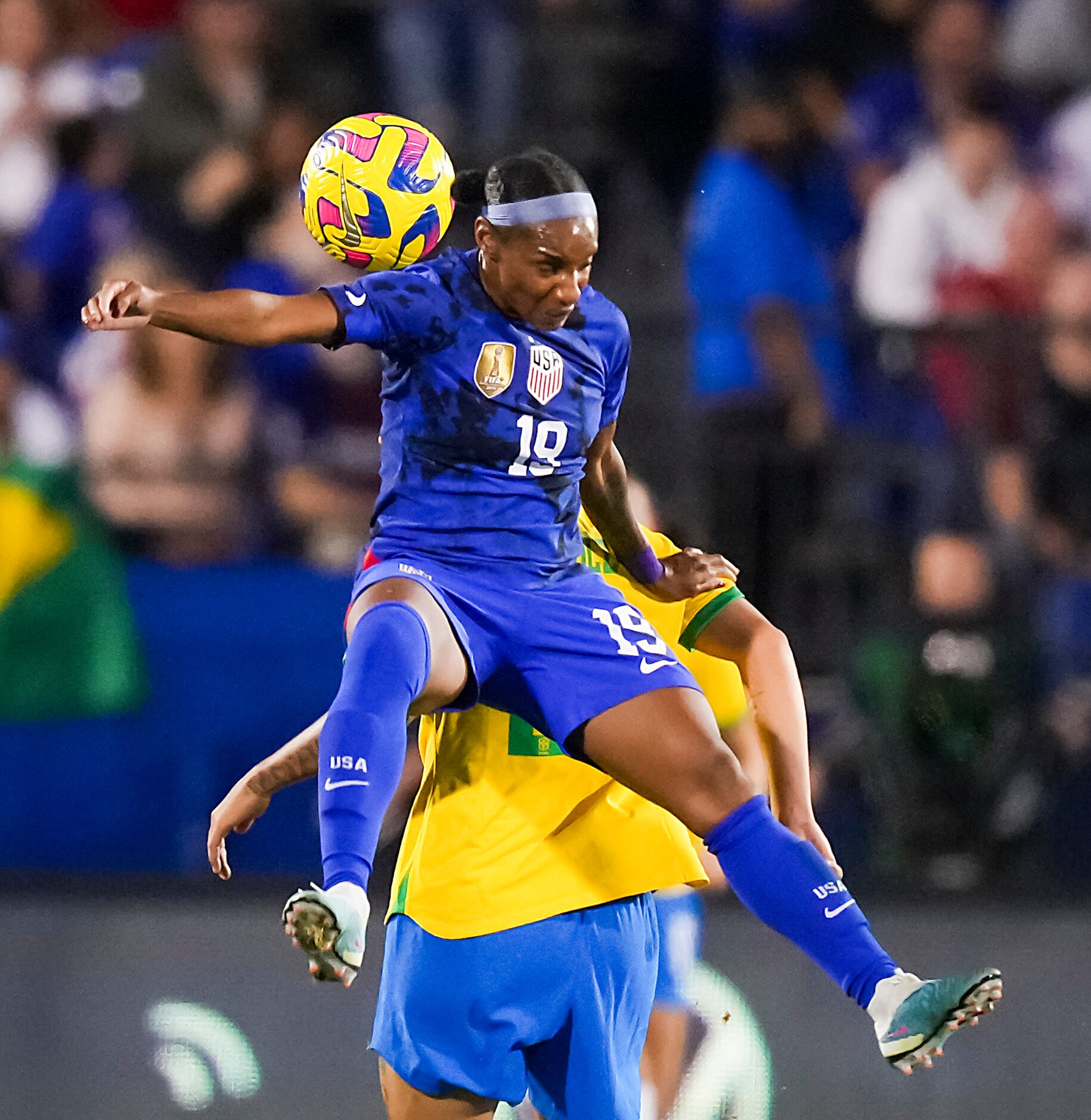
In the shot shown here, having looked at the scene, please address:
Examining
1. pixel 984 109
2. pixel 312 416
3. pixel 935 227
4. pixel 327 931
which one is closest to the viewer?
pixel 327 931

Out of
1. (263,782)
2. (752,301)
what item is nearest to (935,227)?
(752,301)

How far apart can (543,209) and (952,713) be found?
2.76 m

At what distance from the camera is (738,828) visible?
2.91 metres

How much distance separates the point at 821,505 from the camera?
5613 millimetres

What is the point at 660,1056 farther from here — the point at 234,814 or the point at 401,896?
the point at 234,814

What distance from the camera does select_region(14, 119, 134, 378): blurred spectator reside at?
272 inches

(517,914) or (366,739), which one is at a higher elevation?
(366,739)

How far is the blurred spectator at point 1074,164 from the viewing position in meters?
7.02

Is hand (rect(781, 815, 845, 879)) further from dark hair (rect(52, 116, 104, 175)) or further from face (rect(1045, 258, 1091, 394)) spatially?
dark hair (rect(52, 116, 104, 175))

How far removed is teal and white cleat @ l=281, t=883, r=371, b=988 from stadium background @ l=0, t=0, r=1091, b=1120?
210 cm

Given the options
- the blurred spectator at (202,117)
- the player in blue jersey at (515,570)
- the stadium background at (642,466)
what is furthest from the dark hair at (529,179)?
the blurred spectator at (202,117)

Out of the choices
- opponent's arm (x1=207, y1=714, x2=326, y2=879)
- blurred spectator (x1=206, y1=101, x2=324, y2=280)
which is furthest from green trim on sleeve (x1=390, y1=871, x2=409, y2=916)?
blurred spectator (x1=206, y1=101, x2=324, y2=280)

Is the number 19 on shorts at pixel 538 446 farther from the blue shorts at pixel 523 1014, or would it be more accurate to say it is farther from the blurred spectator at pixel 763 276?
the blurred spectator at pixel 763 276

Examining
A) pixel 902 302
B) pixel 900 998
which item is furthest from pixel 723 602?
pixel 902 302
